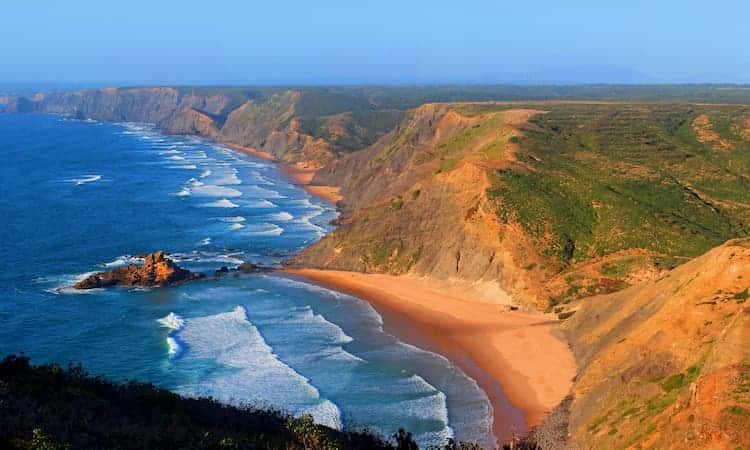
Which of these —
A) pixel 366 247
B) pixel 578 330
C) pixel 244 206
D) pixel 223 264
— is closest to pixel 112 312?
pixel 223 264

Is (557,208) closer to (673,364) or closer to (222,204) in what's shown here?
(673,364)

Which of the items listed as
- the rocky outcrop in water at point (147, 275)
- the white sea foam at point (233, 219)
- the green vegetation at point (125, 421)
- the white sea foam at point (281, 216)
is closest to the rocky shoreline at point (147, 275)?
the rocky outcrop in water at point (147, 275)

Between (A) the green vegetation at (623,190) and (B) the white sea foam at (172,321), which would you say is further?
(A) the green vegetation at (623,190)

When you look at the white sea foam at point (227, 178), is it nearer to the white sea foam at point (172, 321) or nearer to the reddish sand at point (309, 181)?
the reddish sand at point (309, 181)

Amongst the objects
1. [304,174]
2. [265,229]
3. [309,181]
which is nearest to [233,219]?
[265,229]

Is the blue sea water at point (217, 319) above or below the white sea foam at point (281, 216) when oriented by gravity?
below

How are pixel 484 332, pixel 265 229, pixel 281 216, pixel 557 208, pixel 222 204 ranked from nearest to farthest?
pixel 484 332 → pixel 557 208 → pixel 265 229 → pixel 281 216 → pixel 222 204

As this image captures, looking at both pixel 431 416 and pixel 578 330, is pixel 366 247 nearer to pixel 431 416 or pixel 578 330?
pixel 578 330
